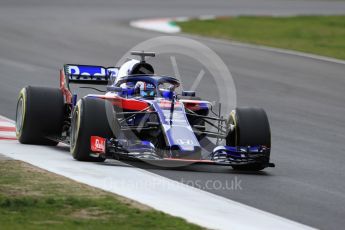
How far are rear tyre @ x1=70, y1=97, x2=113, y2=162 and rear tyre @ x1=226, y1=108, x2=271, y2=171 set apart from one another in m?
1.61

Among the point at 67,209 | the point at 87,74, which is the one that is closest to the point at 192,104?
the point at 87,74

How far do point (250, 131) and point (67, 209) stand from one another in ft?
12.4

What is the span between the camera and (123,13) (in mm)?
37875

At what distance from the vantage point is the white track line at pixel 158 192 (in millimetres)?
8633

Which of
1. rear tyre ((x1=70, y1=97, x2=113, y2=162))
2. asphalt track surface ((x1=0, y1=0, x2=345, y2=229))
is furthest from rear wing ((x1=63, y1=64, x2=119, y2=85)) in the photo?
rear tyre ((x1=70, y1=97, x2=113, y2=162))

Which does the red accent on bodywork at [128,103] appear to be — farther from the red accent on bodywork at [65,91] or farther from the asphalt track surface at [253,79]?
the red accent on bodywork at [65,91]

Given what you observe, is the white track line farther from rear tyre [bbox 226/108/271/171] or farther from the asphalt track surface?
rear tyre [bbox 226/108/271/171]

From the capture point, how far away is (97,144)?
1127 cm

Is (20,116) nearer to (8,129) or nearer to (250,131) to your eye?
(8,129)

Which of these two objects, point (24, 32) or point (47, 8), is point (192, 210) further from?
point (47, 8)

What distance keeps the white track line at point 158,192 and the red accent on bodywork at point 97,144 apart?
7.4 inches

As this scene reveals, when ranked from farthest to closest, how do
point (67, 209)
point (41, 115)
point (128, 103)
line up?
1. point (41, 115)
2. point (128, 103)
3. point (67, 209)

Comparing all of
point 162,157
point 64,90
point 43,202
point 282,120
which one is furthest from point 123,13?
point 43,202

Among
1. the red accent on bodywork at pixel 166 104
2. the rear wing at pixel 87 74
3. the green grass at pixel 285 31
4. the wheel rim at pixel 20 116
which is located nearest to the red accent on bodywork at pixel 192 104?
the red accent on bodywork at pixel 166 104
